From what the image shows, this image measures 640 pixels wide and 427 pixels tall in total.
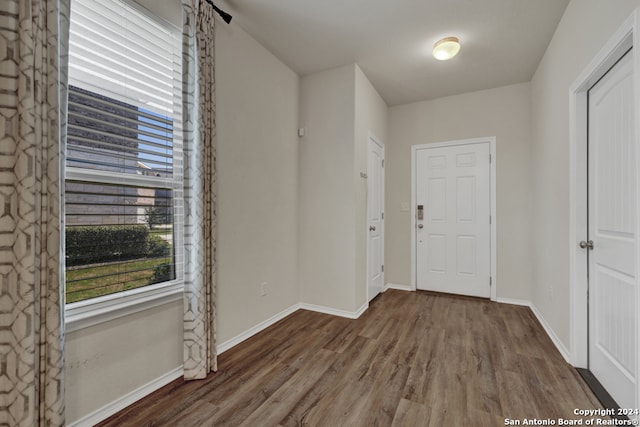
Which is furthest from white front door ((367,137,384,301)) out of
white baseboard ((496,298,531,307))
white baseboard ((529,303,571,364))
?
white baseboard ((529,303,571,364))

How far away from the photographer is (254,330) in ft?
8.59

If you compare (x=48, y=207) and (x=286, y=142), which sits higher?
(x=286, y=142)

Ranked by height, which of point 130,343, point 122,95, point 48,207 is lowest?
point 130,343

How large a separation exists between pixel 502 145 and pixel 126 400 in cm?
443

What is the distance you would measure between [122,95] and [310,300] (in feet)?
8.54

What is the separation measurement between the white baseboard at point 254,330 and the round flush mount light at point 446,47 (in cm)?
302

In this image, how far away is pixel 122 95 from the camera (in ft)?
5.41

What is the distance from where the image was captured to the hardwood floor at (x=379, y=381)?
157 centimetres

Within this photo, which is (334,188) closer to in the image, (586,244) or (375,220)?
(375,220)

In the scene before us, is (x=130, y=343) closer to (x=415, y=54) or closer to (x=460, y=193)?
(x=415, y=54)

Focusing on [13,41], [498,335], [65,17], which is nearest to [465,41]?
[498,335]

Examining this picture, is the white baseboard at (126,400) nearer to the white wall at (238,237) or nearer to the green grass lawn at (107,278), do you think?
the white wall at (238,237)

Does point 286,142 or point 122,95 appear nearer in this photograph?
point 122,95

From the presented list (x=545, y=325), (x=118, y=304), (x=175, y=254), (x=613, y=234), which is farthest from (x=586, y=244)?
(x=118, y=304)
